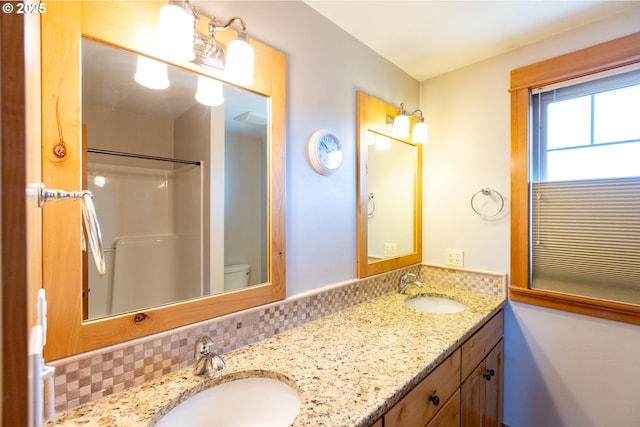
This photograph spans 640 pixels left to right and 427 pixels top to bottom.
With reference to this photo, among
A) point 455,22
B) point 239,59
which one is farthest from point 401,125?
point 239,59

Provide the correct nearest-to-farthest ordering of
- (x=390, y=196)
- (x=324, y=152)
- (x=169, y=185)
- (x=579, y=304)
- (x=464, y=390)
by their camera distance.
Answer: (x=169, y=185) → (x=464, y=390) → (x=324, y=152) → (x=579, y=304) → (x=390, y=196)

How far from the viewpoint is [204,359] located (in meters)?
0.88

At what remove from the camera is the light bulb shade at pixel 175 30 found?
30.9 inches

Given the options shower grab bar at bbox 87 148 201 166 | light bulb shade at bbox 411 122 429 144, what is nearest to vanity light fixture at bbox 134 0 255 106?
shower grab bar at bbox 87 148 201 166

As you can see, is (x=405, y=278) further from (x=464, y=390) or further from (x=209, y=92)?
(x=209, y=92)

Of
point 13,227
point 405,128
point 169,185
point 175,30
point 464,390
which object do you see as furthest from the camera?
point 405,128

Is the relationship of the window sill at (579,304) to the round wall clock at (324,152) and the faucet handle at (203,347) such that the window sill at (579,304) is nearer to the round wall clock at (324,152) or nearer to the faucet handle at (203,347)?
the round wall clock at (324,152)

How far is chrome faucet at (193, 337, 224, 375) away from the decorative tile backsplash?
0.05 meters

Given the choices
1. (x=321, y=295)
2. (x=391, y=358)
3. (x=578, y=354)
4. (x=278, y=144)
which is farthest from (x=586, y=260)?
(x=278, y=144)

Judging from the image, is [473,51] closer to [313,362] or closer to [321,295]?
[321,295]

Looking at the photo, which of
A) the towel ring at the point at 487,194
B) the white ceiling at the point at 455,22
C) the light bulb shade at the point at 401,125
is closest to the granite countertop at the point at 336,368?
the towel ring at the point at 487,194

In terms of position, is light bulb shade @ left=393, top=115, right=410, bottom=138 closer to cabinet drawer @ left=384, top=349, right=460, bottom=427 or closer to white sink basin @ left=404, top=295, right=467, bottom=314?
white sink basin @ left=404, top=295, right=467, bottom=314

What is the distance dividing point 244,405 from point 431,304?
1321mm

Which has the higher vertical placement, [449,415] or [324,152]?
[324,152]
